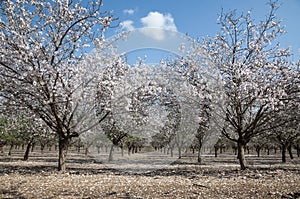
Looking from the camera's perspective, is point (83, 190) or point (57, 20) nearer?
point (83, 190)

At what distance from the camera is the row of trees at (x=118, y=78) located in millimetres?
13727

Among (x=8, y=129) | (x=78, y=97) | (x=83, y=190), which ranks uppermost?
(x=78, y=97)

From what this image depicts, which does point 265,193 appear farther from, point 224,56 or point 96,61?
point 96,61

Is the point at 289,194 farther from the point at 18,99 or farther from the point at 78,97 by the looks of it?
the point at 18,99


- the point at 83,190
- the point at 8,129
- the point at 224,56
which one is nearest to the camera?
the point at 83,190

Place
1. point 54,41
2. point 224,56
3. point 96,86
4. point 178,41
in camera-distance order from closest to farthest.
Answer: point 54,41 → point 96,86 → point 224,56 → point 178,41

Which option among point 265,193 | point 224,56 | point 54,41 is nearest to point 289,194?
point 265,193

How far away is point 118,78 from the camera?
16906mm

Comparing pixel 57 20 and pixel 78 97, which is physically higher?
pixel 57 20

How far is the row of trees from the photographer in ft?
45.0

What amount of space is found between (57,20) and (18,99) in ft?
16.3

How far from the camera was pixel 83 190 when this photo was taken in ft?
34.6

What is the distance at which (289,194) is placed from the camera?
9766mm

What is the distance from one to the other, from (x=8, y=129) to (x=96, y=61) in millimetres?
17884
